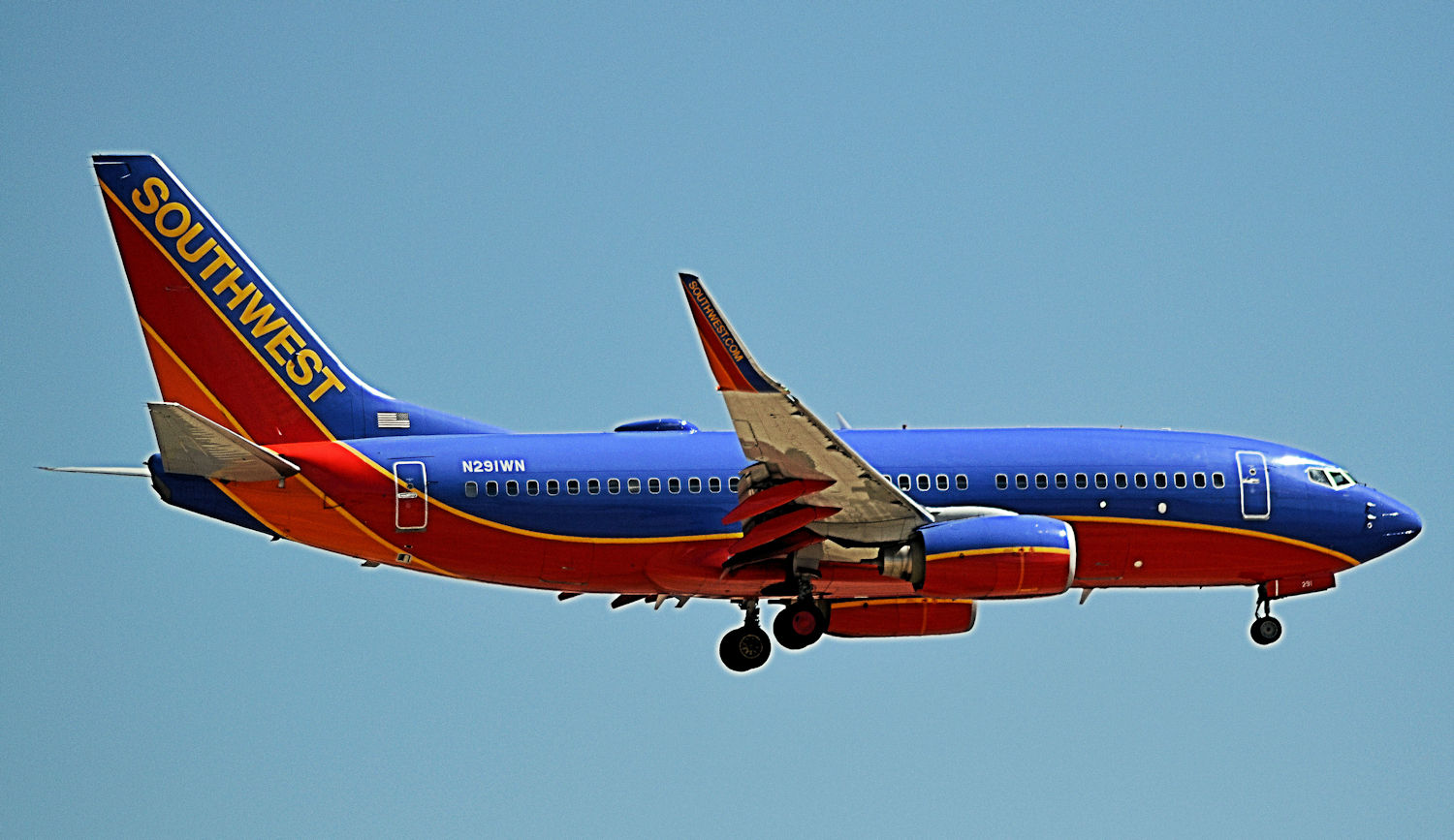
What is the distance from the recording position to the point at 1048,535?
42.8m

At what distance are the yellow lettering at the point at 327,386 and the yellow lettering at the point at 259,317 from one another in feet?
3.20

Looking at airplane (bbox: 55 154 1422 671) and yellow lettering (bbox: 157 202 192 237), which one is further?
yellow lettering (bbox: 157 202 192 237)

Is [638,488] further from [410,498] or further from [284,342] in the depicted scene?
[284,342]

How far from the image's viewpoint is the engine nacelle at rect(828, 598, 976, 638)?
4869 cm

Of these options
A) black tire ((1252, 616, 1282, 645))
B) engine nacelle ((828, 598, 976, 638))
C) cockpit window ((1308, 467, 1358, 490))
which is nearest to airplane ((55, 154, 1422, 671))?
cockpit window ((1308, 467, 1358, 490))

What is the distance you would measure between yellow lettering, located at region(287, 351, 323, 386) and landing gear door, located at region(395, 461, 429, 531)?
288cm

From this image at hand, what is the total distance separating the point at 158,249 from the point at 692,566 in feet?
42.7

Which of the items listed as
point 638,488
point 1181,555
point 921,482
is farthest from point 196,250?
point 1181,555

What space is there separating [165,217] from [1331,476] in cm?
2654

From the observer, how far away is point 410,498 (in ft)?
142

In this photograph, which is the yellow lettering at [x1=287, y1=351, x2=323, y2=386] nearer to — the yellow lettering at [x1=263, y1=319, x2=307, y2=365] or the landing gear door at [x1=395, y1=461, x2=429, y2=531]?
the yellow lettering at [x1=263, y1=319, x2=307, y2=365]

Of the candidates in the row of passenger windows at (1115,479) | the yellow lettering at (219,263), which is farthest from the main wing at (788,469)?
the yellow lettering at (219,263)

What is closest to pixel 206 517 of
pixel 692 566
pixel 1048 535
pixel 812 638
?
pixel 692 566

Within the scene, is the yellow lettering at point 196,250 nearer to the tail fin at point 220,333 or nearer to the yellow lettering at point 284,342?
the tail fin at point 220,333
